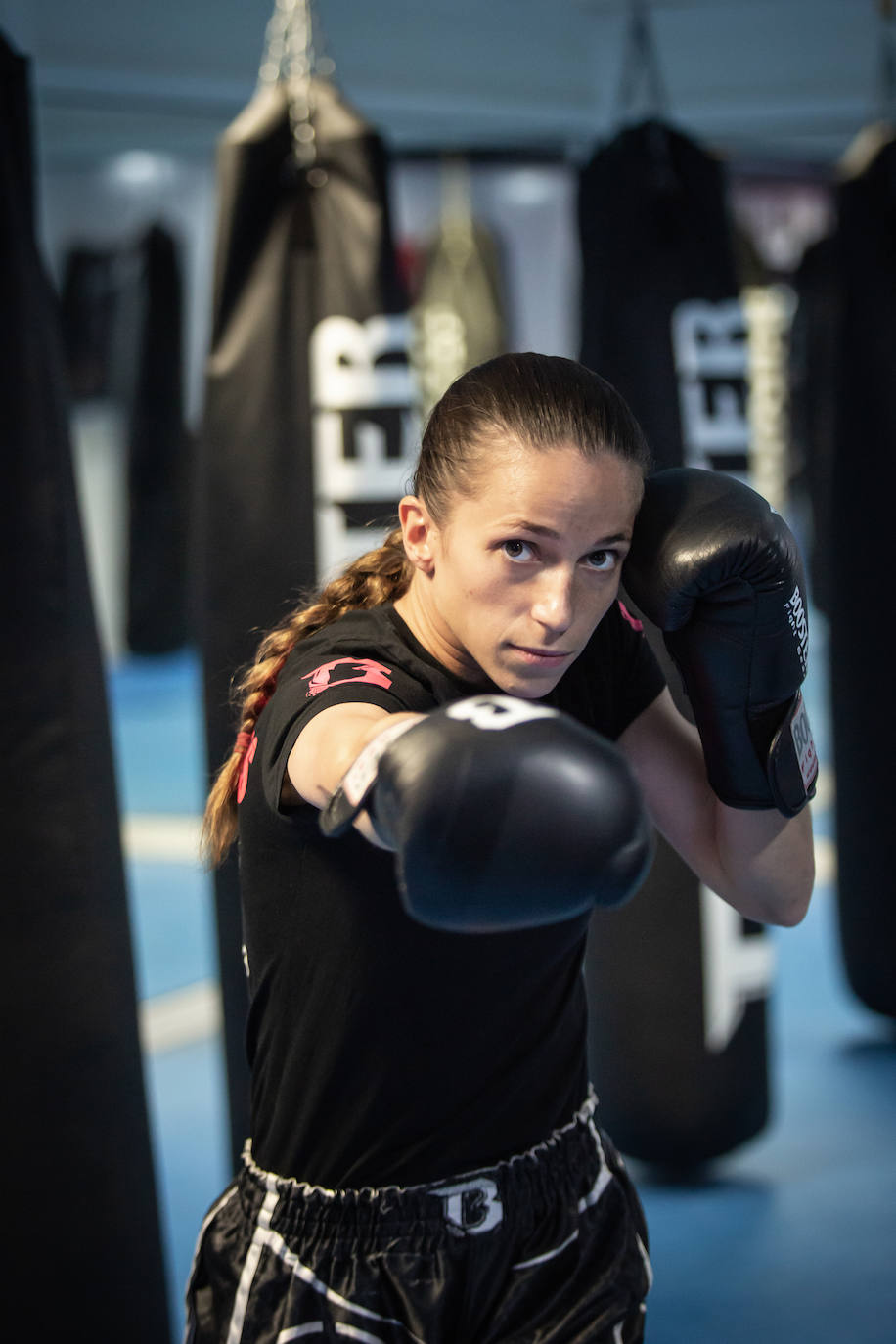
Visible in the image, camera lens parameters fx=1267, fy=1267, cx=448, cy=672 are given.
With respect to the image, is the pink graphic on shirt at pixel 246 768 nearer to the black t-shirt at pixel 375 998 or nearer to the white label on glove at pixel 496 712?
the black t-shirt at pixel 375 998

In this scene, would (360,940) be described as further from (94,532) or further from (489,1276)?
(94,532)

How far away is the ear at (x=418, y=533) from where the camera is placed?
3.48 ft

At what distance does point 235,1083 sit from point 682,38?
3216 mm

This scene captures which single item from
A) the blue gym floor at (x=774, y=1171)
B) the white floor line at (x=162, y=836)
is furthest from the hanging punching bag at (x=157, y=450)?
the blue gym floor at (x=774, y=1171)

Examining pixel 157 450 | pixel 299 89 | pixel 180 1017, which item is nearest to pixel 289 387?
pixel 299 89

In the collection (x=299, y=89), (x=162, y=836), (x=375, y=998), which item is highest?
(x=299, y=89)

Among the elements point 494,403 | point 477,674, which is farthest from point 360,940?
point 494,403

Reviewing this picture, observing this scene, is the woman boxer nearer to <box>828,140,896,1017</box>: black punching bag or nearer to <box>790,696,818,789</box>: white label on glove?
<box>790,696,818,789</box>: white label on glove

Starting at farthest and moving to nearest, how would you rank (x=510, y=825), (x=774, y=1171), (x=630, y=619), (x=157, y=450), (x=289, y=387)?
(x=157, y=450) → (x=774, y=1171) → (x=289, y=387) → (x=630, y=619) → (x=510, y=825)

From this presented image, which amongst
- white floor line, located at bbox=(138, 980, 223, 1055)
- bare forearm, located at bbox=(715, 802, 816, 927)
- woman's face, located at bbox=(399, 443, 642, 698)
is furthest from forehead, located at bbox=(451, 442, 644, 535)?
white floor line, located at bbox=(138, 980, 223, 1055)

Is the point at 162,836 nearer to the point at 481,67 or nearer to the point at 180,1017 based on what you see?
the point at 180,1017

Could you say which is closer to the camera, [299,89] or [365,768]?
[365,768]

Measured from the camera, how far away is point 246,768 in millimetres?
1099

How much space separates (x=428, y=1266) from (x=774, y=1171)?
158 cm
